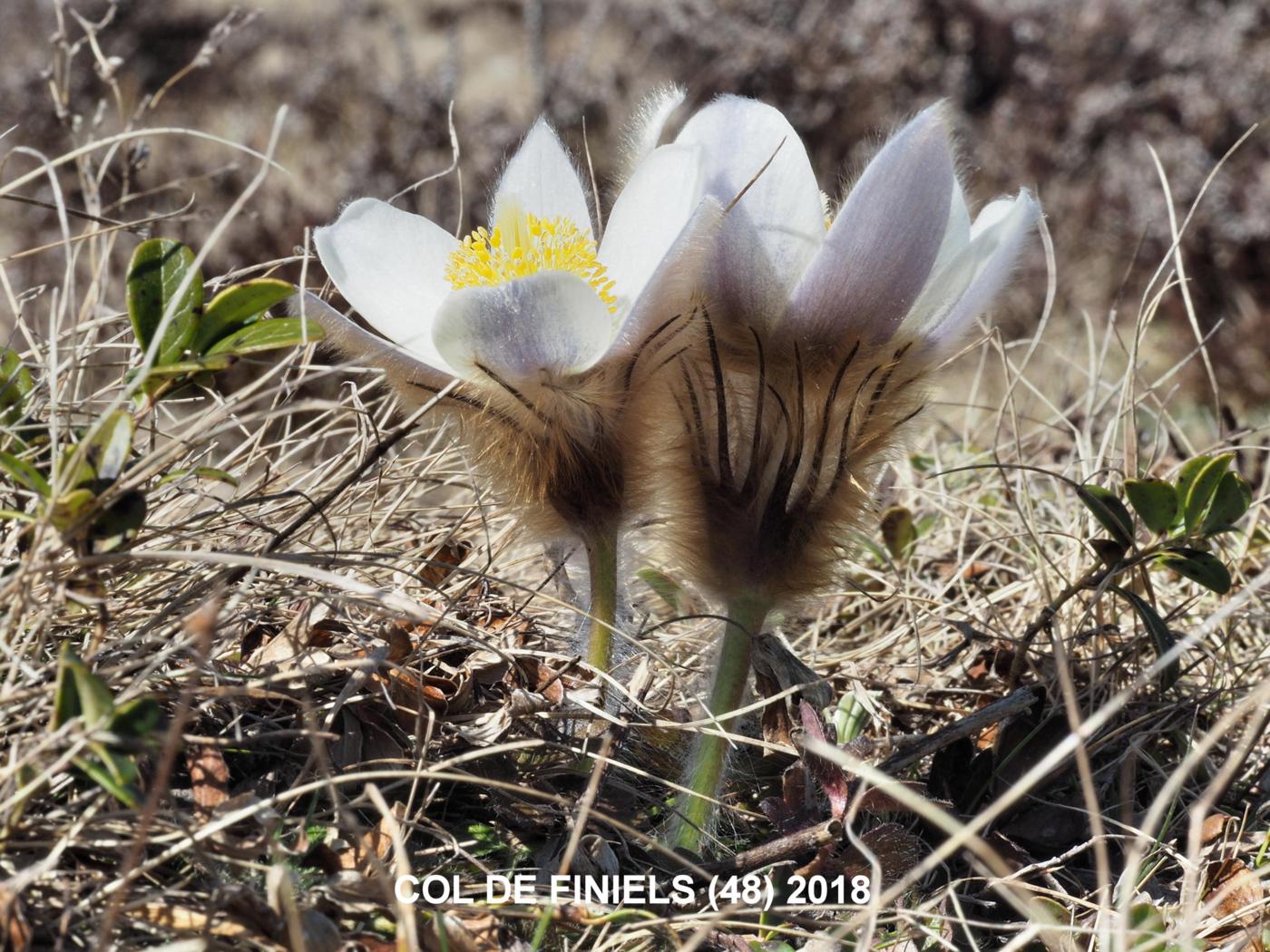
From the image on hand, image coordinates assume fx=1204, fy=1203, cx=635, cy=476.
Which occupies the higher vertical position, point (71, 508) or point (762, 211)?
point (762, 211)

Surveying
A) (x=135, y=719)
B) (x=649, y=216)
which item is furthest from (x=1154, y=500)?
(x=135, y=719)

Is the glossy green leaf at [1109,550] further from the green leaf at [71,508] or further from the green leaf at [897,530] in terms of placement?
the green leaf at [71,508]

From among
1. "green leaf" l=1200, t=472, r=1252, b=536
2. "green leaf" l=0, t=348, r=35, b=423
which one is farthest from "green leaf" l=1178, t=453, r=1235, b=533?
"green leaf" l=0, t=348, r=35, b=423

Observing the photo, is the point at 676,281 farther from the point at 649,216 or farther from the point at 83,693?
the point at 83,693

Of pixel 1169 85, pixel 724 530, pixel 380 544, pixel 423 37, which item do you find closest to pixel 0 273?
pixel 380 544

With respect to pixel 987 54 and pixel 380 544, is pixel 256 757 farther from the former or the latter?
pixel 987 54

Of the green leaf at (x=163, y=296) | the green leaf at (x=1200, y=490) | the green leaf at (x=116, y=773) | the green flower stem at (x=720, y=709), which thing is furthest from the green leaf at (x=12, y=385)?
the green leaf at (x=1200, y=490)

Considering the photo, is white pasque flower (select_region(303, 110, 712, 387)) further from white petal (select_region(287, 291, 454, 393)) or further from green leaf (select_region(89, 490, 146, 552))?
green leaf (select_region(89, 490, 146, 552))
